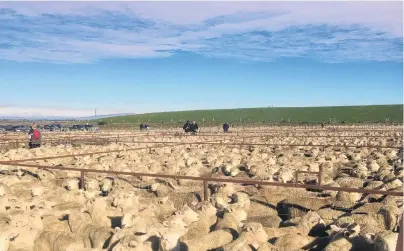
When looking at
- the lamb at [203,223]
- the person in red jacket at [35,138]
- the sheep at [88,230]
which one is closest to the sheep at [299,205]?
the lamb at [203,223]

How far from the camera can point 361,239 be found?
5.45 m

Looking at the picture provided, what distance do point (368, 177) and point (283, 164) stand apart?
2.81 meters

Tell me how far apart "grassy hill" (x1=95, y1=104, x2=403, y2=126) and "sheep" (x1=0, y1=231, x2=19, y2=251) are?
328ft

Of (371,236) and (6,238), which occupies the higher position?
(371,236)

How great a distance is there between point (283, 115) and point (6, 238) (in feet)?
407

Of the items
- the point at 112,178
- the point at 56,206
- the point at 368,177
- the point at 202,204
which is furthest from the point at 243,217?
the point at 368,177

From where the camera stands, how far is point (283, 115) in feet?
418

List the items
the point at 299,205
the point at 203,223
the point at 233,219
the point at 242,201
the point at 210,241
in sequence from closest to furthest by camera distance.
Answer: the point at 210,241 < the point at 203,223 < the point at 233,219 < the point at 242,201 < the point at 299,205

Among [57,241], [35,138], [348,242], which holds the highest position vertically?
[35,138]

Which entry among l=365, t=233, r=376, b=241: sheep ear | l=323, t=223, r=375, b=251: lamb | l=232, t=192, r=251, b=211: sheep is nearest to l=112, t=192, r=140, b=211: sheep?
l=232, t=192, r=251, b=211: sheep

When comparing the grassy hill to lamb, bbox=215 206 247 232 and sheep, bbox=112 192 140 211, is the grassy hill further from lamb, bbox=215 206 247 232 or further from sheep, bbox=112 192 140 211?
lamb, bbox=215 206 247 232

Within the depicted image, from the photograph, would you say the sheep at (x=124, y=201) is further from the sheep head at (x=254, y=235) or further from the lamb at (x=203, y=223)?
the sheep head at (x=254, y=235)

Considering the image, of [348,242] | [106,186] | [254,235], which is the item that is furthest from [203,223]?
[106,186]

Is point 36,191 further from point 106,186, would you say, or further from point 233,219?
point 233,219
